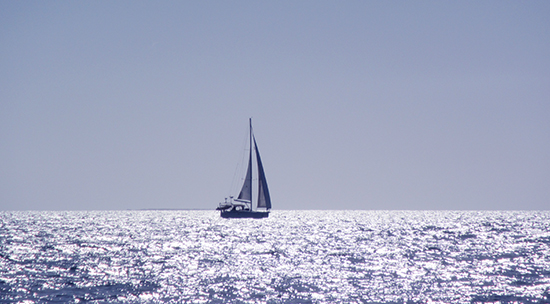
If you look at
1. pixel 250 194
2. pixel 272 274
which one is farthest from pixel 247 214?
pixel 272 274

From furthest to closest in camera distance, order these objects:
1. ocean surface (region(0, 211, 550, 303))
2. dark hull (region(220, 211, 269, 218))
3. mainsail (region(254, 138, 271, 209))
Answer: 1. dark hull (region(220, 211, 269, 218))
2. mainsail (region(254, 138, 271, 209))
3. ocean surface (region(0, 211, 550, 303))

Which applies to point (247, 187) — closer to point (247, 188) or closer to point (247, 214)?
point (247, 188)

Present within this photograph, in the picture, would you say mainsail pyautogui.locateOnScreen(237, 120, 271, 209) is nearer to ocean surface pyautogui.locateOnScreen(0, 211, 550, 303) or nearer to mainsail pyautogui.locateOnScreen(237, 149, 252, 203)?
mainsail pyautogui.locateOnScreen(237, 149, 252, 203)

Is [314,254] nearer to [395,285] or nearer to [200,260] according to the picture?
[200,260]

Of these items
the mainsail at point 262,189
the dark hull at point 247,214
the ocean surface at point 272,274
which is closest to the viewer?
the ocean surface at point 272,274

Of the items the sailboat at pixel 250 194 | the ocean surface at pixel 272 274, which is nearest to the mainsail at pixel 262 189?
the sailboat at pixel 250 194

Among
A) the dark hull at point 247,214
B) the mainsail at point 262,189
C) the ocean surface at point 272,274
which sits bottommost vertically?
the ocean surface at point 272,274

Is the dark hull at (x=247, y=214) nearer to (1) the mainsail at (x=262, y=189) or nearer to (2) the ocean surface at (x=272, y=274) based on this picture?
(1) the mainsail at (x=262, y=189)

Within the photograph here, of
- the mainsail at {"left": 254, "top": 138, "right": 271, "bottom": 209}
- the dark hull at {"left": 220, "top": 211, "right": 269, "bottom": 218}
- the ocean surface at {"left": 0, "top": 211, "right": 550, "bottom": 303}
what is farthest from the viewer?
the dark hull at {"left": 220, "top": 211, "right": 269, "bottom": 218}

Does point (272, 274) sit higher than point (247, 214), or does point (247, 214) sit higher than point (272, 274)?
point (247, 214)

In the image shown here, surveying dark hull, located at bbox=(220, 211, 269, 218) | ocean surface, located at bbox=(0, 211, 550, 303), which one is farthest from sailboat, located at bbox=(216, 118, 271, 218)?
ocean surface, located at bbox=(0, 211, 550, 303)

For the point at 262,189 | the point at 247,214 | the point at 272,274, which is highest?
the point at 262,189

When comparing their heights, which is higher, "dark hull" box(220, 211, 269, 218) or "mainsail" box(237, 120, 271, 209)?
"mainsail" box(237, 120, 271, 209)

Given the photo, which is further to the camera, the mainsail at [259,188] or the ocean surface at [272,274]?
the mainsail at [259,188]
